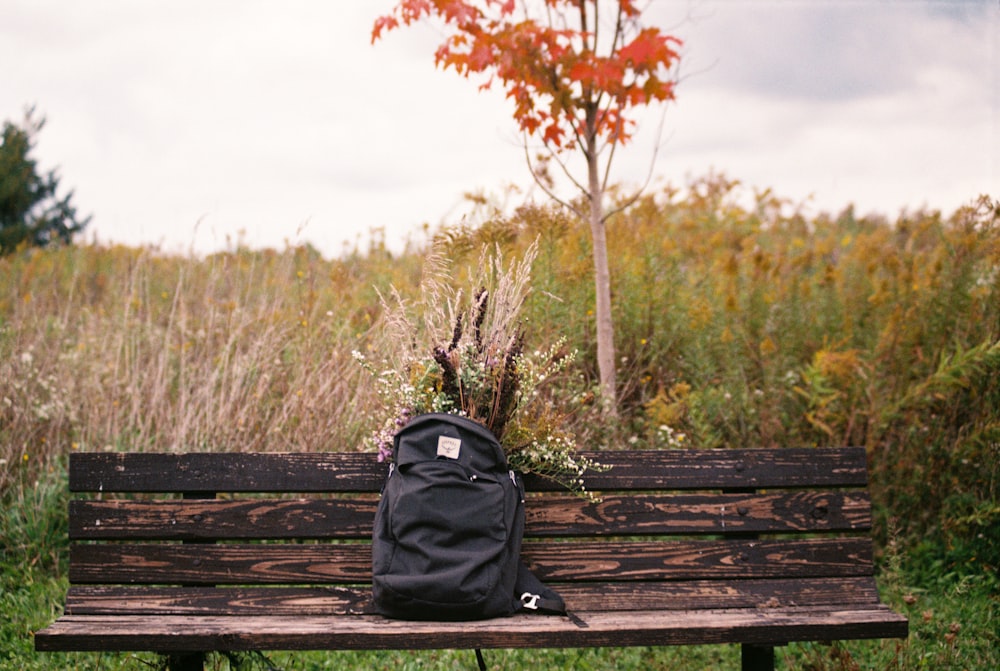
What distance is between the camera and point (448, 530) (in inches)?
100

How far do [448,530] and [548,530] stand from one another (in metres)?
0.51

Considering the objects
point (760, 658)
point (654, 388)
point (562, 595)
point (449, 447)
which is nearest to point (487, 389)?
point (449, 447)

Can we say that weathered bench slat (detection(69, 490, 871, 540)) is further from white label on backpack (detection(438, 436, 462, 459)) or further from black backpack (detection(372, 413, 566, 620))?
white label on backpack (detection(438, 436, 462, 459))

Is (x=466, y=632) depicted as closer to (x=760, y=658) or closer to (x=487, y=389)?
(x=487, y=389)

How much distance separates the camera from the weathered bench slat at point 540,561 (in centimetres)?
287

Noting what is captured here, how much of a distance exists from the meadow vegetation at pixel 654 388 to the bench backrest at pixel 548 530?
716mm

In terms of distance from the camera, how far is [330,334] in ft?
16.8

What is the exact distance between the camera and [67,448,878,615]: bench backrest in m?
2.86

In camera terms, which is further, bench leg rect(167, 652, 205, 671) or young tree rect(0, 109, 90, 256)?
young tree rect(0, 109, 90, 256)

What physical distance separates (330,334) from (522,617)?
114 inches

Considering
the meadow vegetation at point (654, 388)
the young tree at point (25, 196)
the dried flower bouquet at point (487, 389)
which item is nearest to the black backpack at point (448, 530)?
the dried flower bouquet at point (487, 389)

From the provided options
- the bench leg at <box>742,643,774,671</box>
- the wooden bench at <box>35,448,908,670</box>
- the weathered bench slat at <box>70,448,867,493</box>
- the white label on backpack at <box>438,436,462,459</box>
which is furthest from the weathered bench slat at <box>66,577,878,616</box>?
the white label on backpack at <box>438,436,462,459</box>

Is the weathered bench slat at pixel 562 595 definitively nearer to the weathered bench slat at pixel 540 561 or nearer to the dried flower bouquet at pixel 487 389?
the weathered bench slat at pixel 540 561

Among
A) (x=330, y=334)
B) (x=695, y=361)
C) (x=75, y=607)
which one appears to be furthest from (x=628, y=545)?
(x=330, y=334)
